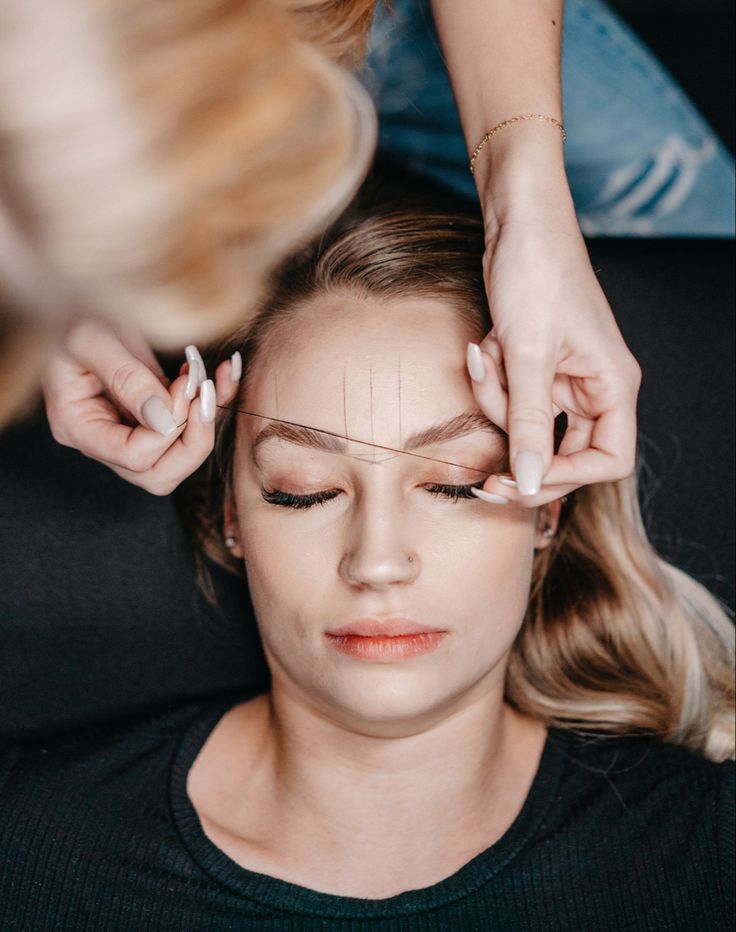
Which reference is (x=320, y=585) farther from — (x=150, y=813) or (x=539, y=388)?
(x=150, y=813)

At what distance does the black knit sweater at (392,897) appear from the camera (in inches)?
54.3

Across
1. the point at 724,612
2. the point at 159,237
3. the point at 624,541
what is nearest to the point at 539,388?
the point at 159,237

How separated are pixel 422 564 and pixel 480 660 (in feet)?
0.57

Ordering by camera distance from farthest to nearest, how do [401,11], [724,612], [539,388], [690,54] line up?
[690,54] → [724,612] → [401,11] → [539,388]

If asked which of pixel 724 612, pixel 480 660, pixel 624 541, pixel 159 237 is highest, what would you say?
pixel 159 237

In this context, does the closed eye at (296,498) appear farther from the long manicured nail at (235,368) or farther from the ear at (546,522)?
the ear at (546,522)

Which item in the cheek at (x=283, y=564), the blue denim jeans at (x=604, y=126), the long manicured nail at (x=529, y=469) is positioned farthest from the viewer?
the blue denim jeans at (x=604, y=126)

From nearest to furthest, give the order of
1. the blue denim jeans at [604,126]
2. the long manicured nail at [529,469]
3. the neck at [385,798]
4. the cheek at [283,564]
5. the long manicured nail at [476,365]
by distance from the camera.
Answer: the long manicured nail at [529,469]
the long manicured nail at [476,365]
the cheek at [283,564]
the neck at [385,798]
the blue denim jeans at [604,126]

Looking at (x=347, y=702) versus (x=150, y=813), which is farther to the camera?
(x=150, y=813)

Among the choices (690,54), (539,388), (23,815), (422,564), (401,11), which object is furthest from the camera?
(690,54)

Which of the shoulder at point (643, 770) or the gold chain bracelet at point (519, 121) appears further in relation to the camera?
the shoulder at point (643, 770)

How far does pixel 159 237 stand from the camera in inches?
50.7

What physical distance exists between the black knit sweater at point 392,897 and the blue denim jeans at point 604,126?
92cm

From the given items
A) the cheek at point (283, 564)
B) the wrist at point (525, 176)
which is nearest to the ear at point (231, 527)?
the cheek at point (283, 564)
